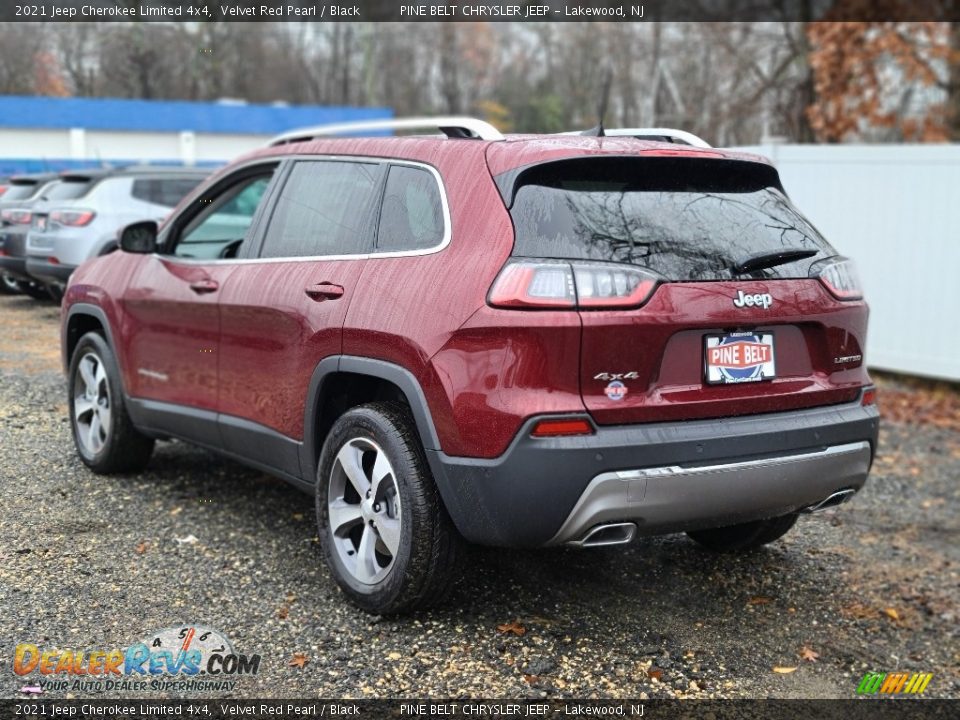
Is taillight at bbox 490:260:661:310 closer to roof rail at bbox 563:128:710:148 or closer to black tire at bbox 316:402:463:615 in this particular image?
black tire at bbox 316:402:463:615

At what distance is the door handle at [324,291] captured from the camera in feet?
14.2

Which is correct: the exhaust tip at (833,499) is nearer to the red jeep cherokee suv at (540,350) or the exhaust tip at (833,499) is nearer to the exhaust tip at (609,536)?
the red jeep cherokee suv at (540,350)

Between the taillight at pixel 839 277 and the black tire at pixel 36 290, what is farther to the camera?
the black tire at pixel 36 290

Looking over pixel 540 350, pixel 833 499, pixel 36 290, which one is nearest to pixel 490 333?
pixel 540 350

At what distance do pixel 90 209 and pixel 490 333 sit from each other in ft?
31.4

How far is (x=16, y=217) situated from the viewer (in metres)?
12.1

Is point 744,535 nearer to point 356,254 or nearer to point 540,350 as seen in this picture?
point 540,350

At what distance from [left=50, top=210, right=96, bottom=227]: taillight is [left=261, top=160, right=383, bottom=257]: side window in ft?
25.0

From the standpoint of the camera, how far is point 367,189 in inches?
178

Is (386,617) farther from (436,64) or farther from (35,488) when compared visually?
(436,64)

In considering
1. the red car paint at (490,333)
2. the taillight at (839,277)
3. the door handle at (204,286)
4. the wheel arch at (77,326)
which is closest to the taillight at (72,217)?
the wheel arch at (77,326)

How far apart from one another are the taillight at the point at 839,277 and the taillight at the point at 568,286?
0.87 meters

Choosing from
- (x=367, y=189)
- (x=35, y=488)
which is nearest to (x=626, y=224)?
(x=367, y=189)

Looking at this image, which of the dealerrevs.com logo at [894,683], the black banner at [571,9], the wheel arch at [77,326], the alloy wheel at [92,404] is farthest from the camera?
the black banner at [571,9]
